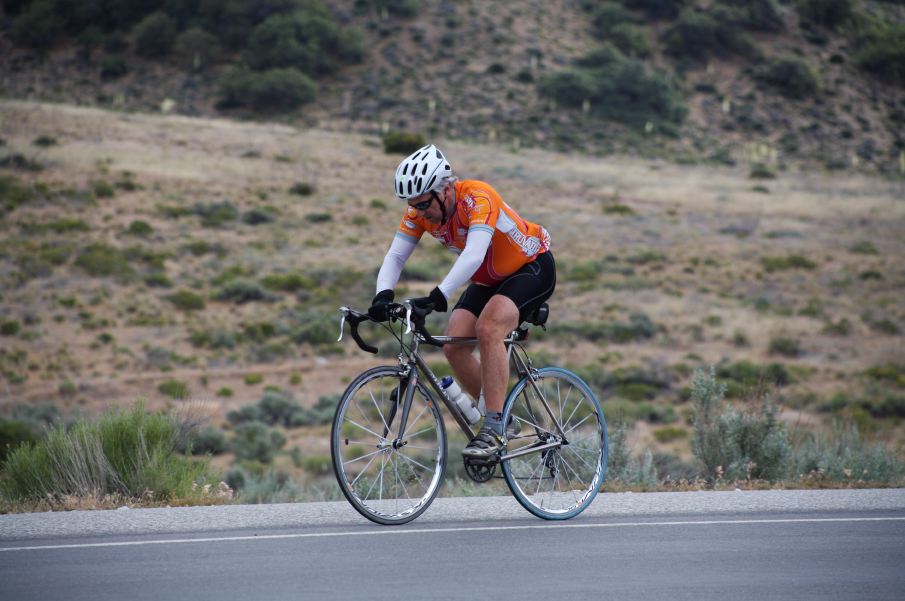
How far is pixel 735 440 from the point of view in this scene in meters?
8.98

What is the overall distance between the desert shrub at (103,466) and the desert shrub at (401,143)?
50601 millimetres

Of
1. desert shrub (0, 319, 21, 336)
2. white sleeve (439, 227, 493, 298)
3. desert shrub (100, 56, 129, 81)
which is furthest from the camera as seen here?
desert shrub (100, 56, 129, 81)

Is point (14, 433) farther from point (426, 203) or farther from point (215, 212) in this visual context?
point (215, 212)

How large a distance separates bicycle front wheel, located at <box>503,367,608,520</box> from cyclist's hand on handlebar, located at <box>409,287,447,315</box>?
91cm

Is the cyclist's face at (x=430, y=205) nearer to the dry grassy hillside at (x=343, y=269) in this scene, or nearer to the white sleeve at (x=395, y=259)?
the white sleeve at (x=395, y=259)

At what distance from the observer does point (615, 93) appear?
7438 cm

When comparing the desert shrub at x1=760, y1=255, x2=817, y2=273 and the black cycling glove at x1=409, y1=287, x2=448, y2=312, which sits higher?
the black cycling glove at x1=409, y1=287, x2=448, y2=312

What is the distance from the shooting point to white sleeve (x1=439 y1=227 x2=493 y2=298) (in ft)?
19.1

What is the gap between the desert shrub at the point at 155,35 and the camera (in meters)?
81.5

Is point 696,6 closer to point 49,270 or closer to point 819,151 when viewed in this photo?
point 819,151

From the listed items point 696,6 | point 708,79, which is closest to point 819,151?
point 708,79

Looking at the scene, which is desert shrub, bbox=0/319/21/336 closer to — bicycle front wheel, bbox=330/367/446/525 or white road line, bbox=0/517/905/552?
white road line, bbox=0/517/905/552

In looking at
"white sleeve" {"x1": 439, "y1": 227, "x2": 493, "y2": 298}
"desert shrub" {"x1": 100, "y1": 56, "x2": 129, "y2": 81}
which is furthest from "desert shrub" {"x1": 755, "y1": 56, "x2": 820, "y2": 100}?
"white sleeve" {"x1": 439, "y1": 227, "x2": 493, "y2": 298}

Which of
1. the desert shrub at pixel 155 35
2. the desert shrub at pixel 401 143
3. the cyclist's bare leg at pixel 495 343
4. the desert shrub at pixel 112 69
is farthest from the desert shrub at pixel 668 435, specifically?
the desert shrub at pixel 155 35
